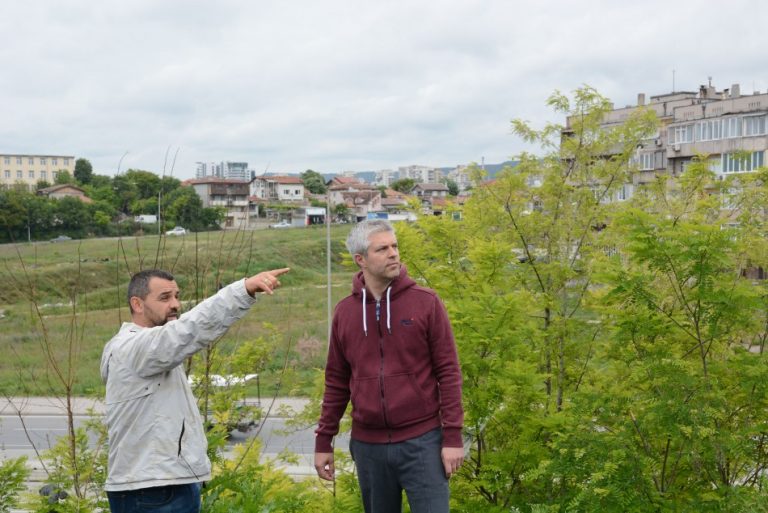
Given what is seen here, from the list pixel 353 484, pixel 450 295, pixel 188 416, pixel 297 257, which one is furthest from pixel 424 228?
pixel 297 257

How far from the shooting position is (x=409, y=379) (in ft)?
9.98

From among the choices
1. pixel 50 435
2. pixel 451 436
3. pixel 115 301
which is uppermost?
pixel 451 436

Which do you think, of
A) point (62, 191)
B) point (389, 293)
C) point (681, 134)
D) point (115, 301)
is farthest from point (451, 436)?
point (62, 191)

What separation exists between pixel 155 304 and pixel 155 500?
0.72 m

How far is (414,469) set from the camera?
3.07 metres

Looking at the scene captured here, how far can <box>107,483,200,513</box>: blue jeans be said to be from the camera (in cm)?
292

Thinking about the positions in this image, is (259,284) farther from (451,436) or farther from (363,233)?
(451,436)

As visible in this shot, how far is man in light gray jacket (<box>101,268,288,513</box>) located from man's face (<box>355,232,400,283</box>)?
398mm

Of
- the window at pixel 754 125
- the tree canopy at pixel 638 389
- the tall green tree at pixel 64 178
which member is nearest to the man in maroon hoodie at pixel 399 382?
the tree canopy at pixel 638 389

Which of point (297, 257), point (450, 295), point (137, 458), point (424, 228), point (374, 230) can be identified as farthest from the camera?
point (297, 257)

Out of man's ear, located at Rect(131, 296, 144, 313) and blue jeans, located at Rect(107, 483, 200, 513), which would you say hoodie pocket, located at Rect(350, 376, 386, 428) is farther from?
man's ear, located at Rect(131, 296, 144, 313)

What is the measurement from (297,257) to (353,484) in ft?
168

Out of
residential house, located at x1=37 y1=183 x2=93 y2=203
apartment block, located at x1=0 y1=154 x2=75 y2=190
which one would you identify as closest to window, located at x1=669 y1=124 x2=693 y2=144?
residential house, located at x1=37 y1=183 x2=93 y2=203

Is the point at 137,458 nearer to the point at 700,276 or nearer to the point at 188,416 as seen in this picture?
the point at 188,416
